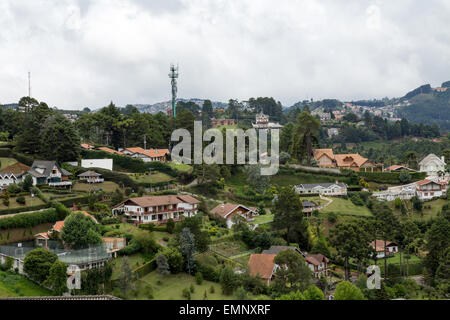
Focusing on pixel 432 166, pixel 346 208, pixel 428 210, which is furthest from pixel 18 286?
pixel 432 166

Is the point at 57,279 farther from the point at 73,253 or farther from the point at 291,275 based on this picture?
the point at 291,275

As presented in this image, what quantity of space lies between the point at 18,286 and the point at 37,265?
1.27 m

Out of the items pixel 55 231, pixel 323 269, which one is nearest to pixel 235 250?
pixel 323 269

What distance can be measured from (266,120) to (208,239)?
187ft

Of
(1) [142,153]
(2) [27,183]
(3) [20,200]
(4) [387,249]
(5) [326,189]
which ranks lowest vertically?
(4) [387,249]

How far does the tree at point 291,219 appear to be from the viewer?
34344mm

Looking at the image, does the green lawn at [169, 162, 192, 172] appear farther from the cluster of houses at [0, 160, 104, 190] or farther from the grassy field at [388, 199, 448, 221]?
the grassy field at [388, 199, 448, 221]

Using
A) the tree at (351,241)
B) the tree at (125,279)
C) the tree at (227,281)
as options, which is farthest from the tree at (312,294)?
the tree at (125,279)

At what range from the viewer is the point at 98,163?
43.1 metres

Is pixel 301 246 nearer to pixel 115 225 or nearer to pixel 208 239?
pixel 208 239

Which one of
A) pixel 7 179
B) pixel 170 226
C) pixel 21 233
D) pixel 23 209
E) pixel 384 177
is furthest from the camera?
pixel 384 177

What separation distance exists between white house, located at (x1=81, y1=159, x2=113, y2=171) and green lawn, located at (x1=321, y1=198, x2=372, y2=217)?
66.1ft

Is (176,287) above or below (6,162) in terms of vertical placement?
below

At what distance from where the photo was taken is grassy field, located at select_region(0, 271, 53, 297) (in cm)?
2181
